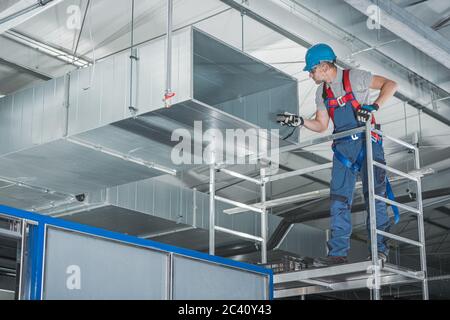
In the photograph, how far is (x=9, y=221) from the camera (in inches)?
284

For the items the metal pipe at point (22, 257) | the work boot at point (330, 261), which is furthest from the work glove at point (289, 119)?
the metal pipe at point (22, 257)

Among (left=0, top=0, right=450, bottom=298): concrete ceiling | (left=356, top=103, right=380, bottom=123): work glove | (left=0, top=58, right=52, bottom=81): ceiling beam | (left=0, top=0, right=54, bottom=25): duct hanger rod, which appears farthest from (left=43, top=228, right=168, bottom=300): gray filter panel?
(left=0, top=58, right=52, bottom=81): ceiling beam

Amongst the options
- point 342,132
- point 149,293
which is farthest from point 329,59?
point 149,293

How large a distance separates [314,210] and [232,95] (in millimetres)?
7127

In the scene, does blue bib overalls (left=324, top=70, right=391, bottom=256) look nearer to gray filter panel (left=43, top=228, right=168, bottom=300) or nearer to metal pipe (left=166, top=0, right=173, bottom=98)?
metal pipe (left=166, top=0, right=173, bottom=98)

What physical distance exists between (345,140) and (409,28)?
7.08 feet

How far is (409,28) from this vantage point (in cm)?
1096

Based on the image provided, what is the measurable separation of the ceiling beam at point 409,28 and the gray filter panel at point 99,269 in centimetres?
422

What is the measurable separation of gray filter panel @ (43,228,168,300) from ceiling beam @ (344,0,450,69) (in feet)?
13.9

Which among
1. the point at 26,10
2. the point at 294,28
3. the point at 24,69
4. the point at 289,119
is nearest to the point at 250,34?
the point at 294,28

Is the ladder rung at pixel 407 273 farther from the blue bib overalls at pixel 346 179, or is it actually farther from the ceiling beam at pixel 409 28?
the ceiling beam at pixel 409 28

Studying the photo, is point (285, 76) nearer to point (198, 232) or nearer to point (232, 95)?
point (232, 95)

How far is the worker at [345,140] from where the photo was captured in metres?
9.50
